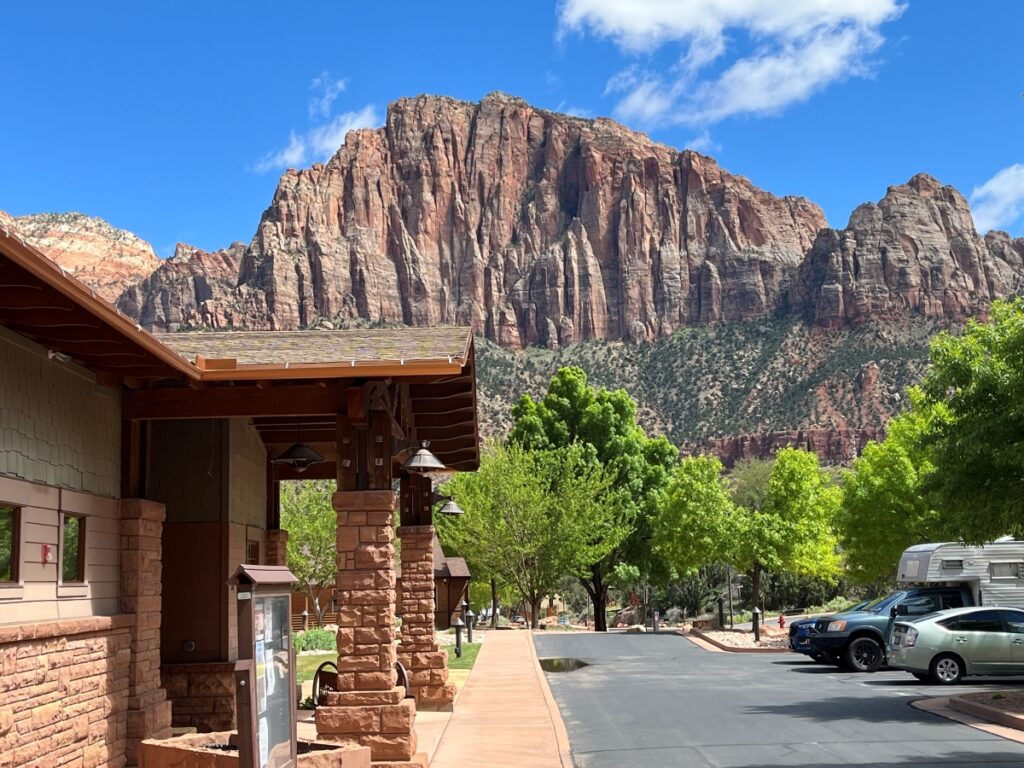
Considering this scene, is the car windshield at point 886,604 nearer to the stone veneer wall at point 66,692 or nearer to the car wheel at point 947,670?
the car wheel at point 947,670

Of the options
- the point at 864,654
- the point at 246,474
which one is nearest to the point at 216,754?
the point at 246,474

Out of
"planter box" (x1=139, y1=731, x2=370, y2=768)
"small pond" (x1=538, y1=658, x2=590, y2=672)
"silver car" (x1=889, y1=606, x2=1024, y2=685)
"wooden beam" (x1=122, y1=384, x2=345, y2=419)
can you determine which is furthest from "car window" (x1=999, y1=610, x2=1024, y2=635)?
"planter box" (x1=139, y1=731, x2=370, y2=768)

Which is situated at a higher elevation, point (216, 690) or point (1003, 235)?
point (1003, 235)

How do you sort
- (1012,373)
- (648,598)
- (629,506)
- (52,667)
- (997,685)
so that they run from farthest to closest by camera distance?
(648,598) → (629,506) → (997,685) → (1012,373) → (52,667)

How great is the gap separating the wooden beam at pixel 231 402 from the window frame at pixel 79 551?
1.42 metres

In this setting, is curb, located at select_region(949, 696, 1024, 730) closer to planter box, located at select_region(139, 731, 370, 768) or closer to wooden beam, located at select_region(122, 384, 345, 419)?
planter box, located at select_region(139, 731, 370, 768)

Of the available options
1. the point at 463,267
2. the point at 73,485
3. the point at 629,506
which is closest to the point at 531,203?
the point at 463,267

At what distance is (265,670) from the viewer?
7734mm

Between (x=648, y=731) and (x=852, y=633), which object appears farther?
(x=852, y=633)

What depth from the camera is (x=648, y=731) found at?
46.5 feet

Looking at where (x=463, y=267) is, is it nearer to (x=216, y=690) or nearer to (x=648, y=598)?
(x=648, y=598)

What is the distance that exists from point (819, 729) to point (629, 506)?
110 feet

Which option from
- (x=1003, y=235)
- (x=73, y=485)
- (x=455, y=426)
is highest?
(x=1003, y=235)

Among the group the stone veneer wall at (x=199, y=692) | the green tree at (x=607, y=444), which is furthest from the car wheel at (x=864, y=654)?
the green tree at (x=607, y=444)
